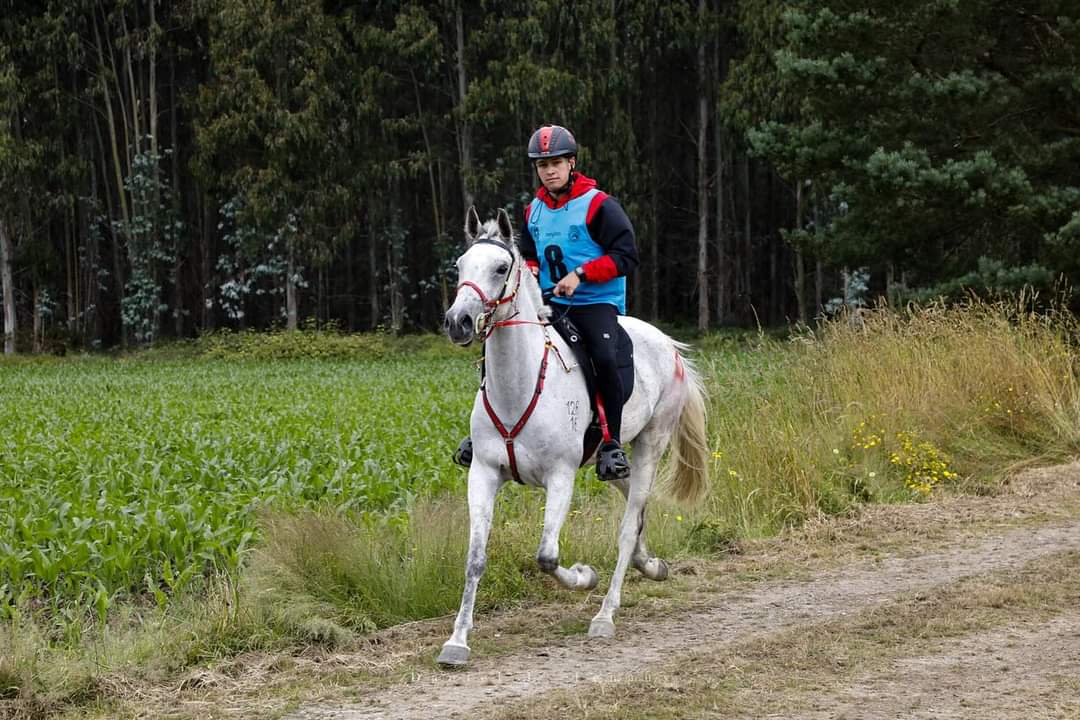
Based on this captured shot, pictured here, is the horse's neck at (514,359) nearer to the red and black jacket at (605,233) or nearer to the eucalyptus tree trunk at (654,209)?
the red and black jacket at (605,233)

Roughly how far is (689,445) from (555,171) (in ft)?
8.52

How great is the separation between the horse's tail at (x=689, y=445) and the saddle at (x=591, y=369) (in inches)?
38.8

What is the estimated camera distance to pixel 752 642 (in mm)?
6715

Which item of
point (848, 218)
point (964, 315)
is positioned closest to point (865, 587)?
point (964, 315)

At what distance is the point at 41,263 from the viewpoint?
153 ft

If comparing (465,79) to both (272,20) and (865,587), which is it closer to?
(272,20)

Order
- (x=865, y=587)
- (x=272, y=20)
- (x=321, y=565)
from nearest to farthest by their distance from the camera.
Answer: (x=321, y=565)
(x=865, y=587)
(x=272, y=20)

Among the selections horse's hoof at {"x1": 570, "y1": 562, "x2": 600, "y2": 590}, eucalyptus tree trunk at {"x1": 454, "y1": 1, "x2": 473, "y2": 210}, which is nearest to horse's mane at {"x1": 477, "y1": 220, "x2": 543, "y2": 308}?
horse's hoof at {"x1": 570, "y1": 562, "x2": 600, "y2": 590}

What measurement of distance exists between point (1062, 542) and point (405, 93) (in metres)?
44.4

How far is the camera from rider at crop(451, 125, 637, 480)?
712 cm

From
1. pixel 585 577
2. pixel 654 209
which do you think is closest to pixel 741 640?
pixel 585 577

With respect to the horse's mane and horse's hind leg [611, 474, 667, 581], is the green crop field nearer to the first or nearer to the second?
horse's hind leg [611, 474, 667, 581]

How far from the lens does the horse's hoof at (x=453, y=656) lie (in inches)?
250

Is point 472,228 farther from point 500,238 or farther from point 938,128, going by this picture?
point 938,128
